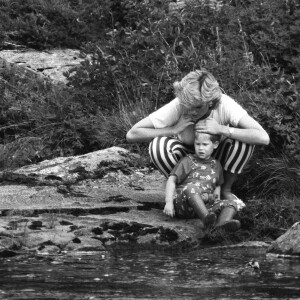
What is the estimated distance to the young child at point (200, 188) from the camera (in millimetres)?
7227

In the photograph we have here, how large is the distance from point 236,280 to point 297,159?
2621 millimetres

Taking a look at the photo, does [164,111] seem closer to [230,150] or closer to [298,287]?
[230,150]

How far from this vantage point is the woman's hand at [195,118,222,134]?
730 centimetres

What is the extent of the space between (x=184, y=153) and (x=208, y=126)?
0.49 meters

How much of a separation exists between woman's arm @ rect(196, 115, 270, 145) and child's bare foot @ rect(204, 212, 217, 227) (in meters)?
0.69

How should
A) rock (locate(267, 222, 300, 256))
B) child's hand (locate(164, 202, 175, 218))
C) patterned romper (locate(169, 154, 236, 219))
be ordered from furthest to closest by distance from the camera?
patterned romper (locate(169, 154, 236, 219))
child's hand (locate(164, 202, 175, 218))
rock (locate(267, 222, 300, 256))

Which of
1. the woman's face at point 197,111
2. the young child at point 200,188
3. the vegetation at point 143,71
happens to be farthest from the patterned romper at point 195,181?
the vegetation at point 143,71

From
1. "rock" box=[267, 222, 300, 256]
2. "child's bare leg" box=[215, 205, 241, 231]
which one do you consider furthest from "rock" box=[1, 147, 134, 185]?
"rock" box=[267, 222, 300, 256]

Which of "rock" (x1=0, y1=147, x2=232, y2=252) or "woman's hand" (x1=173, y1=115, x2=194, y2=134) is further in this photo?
"woman's hand" (x1=173, y1=115, x2=194, y2=134)

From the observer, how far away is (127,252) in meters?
6.91

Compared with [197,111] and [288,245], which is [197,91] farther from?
[288,245]

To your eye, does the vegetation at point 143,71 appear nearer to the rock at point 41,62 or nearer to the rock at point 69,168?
the rock at point 41,62

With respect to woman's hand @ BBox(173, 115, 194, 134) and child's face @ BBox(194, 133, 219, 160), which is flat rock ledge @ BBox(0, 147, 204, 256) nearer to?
child's face @ BBox(194, 133, 219, 160)

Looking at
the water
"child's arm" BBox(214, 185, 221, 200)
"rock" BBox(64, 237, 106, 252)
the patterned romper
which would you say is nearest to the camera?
the water
